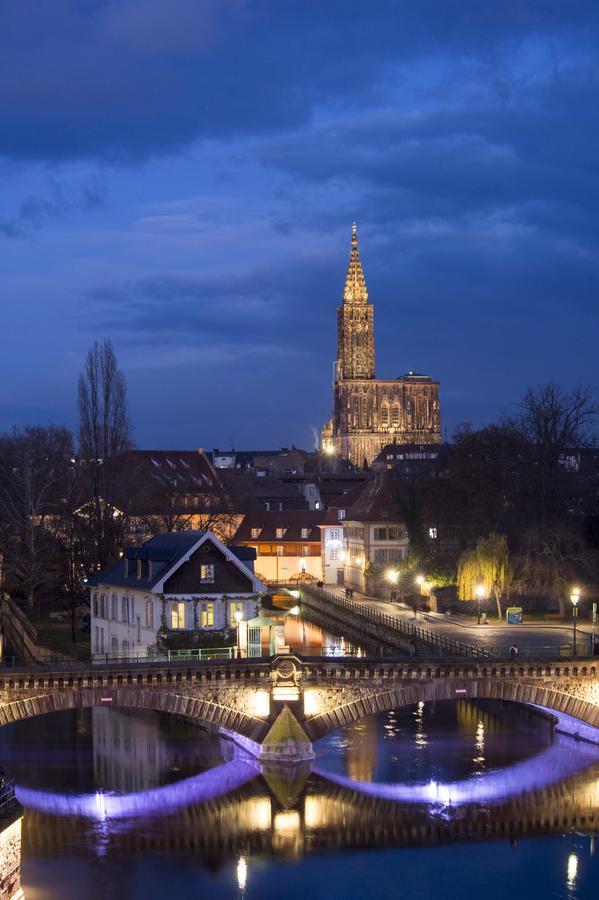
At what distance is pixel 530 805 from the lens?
47.6m

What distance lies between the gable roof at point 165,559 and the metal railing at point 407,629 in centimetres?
831

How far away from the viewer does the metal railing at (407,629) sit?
6088 cm

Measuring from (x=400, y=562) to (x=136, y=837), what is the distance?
182 feet

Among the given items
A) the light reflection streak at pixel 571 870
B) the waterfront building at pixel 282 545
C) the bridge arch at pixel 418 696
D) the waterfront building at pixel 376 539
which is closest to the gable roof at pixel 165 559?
the bridge arch at pixel 418 696

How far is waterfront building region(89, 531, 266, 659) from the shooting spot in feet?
217

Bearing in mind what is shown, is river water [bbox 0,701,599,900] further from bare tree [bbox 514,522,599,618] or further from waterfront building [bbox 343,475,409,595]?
waterfront building [bbox 343,475,409,595]

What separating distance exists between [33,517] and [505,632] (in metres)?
30.2

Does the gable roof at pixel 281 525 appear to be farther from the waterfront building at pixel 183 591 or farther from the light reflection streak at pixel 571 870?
the light reflection streak at pixel 571 870

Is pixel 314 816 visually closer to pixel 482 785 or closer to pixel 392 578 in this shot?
pixel 482 785

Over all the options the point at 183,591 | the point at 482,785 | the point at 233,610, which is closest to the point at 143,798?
the point at 482,785

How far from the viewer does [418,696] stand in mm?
51094

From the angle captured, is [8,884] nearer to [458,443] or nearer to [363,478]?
[458,443]

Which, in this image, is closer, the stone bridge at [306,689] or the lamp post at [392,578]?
the stone bridge at [306,689]

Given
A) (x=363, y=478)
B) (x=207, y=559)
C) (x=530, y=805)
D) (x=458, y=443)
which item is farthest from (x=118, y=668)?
(x=363, y=478)
